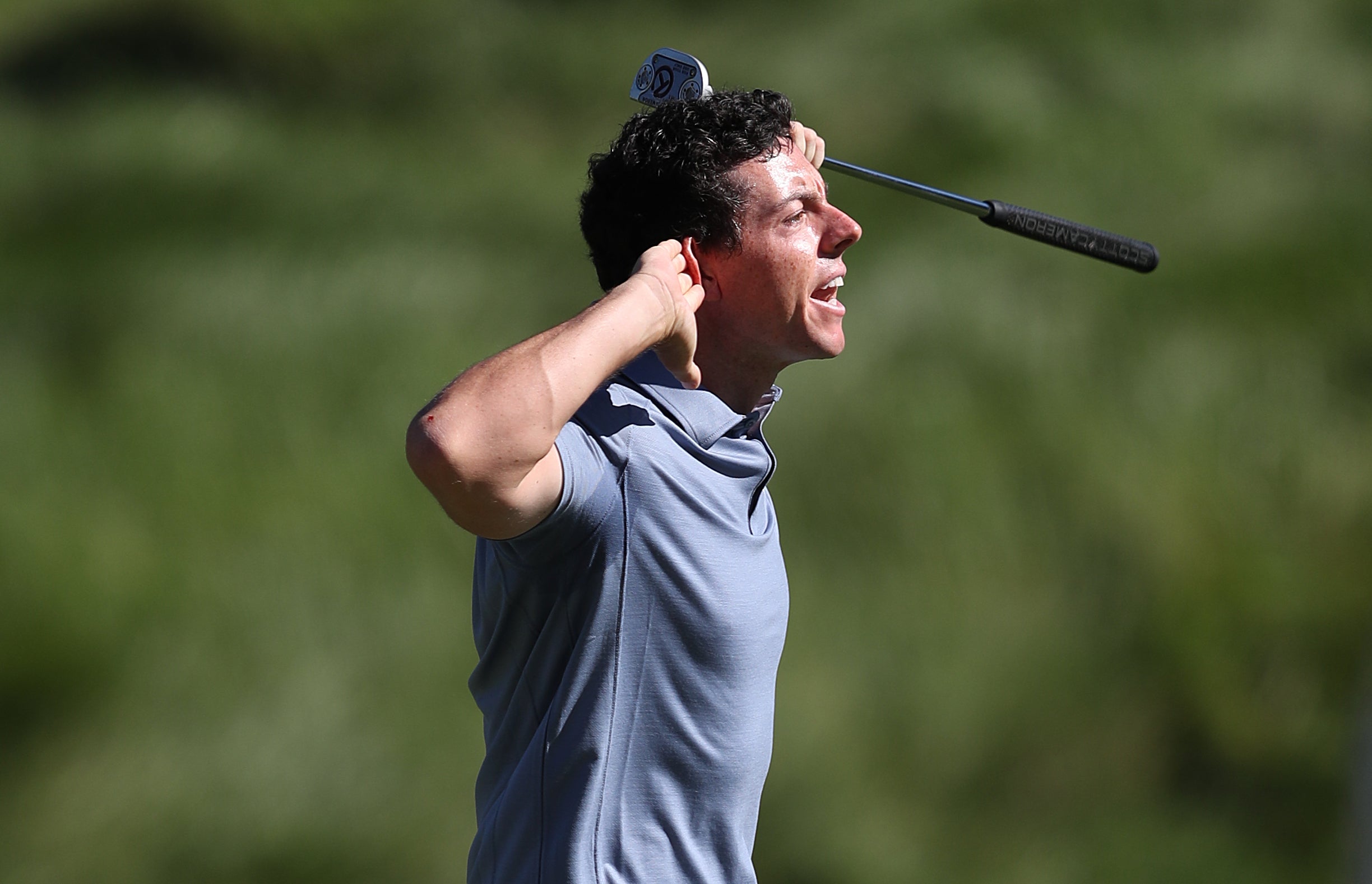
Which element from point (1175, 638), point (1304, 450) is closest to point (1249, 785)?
point (1175, 638)

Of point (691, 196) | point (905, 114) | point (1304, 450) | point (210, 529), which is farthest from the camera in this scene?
point (905, 114)

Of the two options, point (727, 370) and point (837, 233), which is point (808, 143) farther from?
point (727, 370)

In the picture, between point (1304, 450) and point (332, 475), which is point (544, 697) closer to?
point (332, 475)

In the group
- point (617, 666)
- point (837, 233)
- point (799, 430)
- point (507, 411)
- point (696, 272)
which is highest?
point (799, 430)

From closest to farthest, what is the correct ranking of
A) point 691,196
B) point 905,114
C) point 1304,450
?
1. point 691,196
2. point 1304,450
3. point 905,114

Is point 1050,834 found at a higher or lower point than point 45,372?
lower

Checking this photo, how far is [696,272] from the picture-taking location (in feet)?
5.92

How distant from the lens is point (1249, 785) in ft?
15.1

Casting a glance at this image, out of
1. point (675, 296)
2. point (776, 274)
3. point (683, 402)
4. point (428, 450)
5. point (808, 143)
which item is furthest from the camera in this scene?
point (808, 143)

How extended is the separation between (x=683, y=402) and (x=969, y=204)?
2.34 feet

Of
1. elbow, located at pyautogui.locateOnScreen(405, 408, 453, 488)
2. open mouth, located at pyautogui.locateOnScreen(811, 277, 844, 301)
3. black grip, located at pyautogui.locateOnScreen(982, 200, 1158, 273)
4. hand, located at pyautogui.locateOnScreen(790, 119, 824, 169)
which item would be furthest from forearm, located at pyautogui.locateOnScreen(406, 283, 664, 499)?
black grip, located at pyautogui.locateOnScreen(982, 200, 1158, 273)

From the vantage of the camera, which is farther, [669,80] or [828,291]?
[669,80]

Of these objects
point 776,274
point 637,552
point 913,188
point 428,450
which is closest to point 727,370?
point 776,274

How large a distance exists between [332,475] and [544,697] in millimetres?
3006
